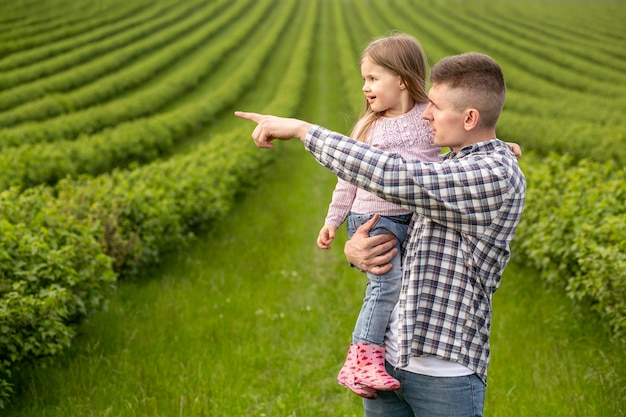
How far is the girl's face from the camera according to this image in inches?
98.3

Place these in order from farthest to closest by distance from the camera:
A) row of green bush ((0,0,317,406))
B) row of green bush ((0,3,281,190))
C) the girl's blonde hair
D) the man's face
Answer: row of green bush ((0,3,281,190)), row of green bush ((0,0,317,406)), the girl's blonde hair, the man's face

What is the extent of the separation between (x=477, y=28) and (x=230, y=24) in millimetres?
18412

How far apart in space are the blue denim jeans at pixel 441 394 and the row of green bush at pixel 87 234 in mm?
2900

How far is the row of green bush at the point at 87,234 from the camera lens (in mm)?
4551

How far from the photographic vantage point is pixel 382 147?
2516 mm

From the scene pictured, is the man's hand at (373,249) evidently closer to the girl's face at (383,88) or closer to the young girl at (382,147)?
the young girl at (382,147)

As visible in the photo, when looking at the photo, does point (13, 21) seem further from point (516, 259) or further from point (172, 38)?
point (516, 259)

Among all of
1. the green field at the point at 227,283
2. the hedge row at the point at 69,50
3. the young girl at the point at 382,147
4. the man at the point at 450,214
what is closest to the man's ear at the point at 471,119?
the man at the point at 450,214

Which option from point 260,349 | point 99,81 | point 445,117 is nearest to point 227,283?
point 260,349

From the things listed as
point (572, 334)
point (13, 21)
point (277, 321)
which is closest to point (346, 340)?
point (277, 321)

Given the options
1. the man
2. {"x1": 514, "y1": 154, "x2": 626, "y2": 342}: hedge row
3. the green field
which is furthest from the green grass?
the man

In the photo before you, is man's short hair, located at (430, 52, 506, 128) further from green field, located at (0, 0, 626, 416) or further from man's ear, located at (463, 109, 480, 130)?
green field, located at (0, 0, 626, 416)

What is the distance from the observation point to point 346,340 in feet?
19.7

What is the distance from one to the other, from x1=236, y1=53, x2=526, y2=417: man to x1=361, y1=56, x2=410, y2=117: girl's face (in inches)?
13.3
